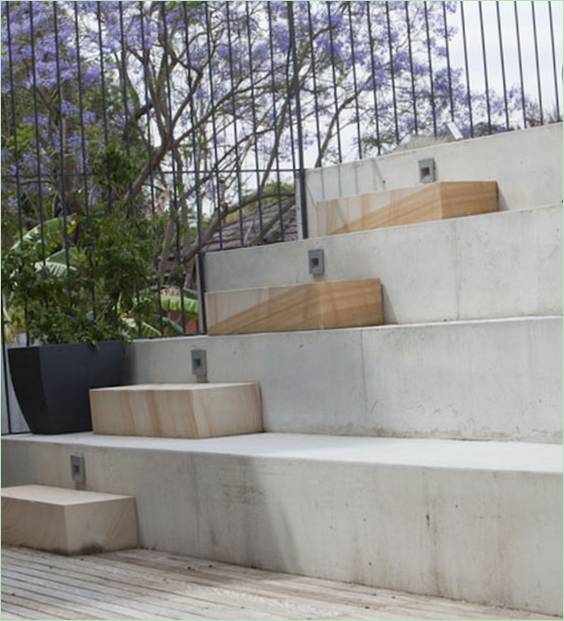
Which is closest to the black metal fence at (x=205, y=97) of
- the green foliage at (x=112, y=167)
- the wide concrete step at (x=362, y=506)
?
the green foliage at (x=112, y=167)

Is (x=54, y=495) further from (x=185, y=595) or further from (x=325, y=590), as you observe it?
(x=325, y=590)

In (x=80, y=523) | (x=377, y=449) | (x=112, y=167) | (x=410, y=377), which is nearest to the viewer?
(x=377, y=449)

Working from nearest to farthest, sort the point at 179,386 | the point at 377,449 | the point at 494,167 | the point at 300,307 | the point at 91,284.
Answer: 1. the point at 377,449
2. the point at 300,307
3. the point at 494,167
4. the point at 179,386
5. the point at 91,284

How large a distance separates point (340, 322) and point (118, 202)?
72.2 inches

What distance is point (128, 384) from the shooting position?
5883mm

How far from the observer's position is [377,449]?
13.5ft

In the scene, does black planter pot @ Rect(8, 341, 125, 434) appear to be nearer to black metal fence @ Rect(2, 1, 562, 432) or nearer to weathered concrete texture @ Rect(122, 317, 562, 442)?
weathered concrete texture @ Rect(122, 317, 562, 442)

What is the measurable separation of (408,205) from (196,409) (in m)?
1.12

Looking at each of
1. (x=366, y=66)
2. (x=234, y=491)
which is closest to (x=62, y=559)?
(x=234, y=491)

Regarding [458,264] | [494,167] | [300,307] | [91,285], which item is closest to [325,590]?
[458,264]

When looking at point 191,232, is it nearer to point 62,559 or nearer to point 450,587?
point 62,559

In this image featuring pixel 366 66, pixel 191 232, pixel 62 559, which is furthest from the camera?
pixel 191 232

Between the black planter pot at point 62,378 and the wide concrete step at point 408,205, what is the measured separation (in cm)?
112

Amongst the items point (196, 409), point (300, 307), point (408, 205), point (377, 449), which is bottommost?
point (377, 449)
